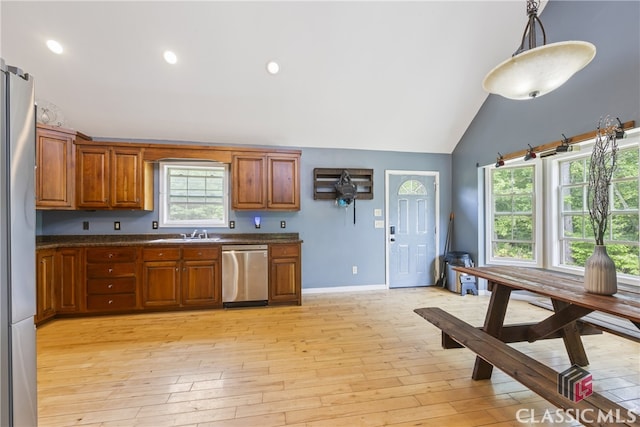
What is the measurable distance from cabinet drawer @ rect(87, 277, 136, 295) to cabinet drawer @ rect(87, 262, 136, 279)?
0.06m

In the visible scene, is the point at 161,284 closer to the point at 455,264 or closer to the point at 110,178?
the point at 110,178

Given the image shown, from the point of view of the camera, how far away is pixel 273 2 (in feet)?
9.24

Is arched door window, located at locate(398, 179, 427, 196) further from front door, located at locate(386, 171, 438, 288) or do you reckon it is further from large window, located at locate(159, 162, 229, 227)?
large window, located at locate(159, 162, 229, 227)

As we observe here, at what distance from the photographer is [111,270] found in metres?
3.37

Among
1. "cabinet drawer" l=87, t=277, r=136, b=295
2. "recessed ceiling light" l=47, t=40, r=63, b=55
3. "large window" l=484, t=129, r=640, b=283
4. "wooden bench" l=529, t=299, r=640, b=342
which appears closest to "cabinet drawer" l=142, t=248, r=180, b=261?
"cabinet drawer" l=87, t=277, r=136, b=295

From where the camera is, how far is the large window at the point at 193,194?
4.06 metres

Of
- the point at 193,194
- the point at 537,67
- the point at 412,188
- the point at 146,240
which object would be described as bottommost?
the point at 146,240

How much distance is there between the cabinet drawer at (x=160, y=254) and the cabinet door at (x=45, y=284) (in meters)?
0.96

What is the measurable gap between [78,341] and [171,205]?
6.56 feet

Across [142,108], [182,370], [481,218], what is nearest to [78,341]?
[182,370]

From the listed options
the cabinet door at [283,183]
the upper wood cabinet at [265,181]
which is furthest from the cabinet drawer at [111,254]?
the cabinet door at [283,183]

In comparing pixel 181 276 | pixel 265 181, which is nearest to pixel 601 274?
pixel 265 181

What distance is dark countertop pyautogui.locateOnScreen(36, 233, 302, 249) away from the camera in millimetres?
3358

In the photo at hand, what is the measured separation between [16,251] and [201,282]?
2682 mm
